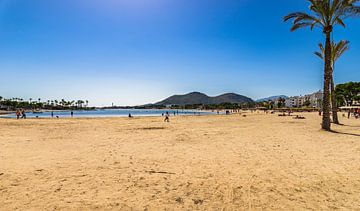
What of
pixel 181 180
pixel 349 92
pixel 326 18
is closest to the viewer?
pixel 181 180

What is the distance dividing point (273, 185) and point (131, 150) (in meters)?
6.20

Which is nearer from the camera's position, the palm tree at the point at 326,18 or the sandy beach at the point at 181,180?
the sandy beach at the point at 181,180

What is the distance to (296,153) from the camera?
8680 millimetres

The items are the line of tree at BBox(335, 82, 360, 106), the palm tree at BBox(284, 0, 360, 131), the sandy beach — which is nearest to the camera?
the sandy beach

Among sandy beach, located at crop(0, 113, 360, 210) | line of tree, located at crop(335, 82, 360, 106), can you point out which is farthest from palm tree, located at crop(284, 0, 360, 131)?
line of tree, located at crop(335, 82, 360, 106)

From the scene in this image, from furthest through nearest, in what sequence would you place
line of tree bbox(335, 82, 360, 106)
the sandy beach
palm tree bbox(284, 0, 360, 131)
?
1. line of tree bbox(335, 82, 360, 106)
2. palm tree bbox(284, 0, 360, 131)
3. the sandy beach

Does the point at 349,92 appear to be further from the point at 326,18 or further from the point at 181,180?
the point at 181,180

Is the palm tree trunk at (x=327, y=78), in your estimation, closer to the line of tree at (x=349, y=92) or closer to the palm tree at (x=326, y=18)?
the palm tree at (x=326, y=18)

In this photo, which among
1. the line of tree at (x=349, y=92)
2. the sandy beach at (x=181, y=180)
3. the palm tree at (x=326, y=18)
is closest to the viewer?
the sandy beach at (x=181, y=180)

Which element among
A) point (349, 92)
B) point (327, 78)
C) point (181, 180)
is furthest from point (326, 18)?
point (349, 92)

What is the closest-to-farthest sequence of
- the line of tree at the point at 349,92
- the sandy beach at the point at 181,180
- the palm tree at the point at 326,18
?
the sandy beach at the point at 181,180 → the palm tree at the point at 326,18 → the line of tree at the point at 349,92

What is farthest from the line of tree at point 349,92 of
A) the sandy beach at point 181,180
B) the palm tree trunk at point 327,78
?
the sandy beach at point 181,180

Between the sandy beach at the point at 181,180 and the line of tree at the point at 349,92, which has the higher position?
the line of tree at the point at 349,92

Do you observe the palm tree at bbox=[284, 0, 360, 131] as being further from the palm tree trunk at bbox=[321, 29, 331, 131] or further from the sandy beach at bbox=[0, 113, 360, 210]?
the sandy beach at bbox=[0, 113, 360, 210]
